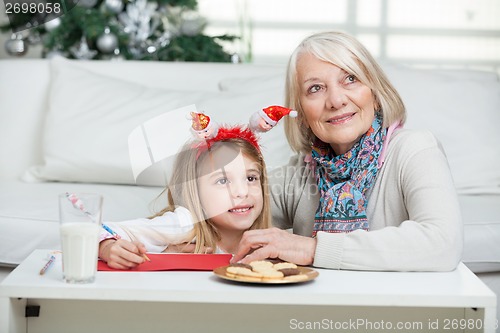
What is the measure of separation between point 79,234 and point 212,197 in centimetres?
41

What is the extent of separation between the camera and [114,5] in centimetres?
312

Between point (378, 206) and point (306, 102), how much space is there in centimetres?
25

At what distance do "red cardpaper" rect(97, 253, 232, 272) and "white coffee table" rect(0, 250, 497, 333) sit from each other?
0.09ft

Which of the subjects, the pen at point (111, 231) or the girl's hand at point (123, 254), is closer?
the girl's hand at point (123, 254)

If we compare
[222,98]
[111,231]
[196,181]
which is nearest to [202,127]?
[196,181]

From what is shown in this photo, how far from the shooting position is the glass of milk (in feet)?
3.42

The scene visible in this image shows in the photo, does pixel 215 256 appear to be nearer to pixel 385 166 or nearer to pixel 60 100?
pixel 385 166

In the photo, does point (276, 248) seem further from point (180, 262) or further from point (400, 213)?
point (400, 213)

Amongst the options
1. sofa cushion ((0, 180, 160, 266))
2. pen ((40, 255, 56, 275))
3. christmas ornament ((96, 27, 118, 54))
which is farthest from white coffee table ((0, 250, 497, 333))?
christmas ornament ((96, 27, 118, 54))

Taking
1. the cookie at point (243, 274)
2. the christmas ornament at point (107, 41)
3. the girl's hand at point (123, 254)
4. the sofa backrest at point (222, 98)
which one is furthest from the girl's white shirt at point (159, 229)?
the christmas ornament at point (107, 41)

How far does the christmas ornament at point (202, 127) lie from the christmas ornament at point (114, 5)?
1875 millimetres

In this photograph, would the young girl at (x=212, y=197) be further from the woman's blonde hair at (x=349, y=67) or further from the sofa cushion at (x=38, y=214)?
the sofa cushion at (x=38, y=214)

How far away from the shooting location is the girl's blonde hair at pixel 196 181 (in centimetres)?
143

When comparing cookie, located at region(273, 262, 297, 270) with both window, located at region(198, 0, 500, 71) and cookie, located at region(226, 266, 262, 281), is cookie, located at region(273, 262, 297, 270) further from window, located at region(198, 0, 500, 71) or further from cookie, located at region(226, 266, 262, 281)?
window, located at region(198, 0, 500, 71)
